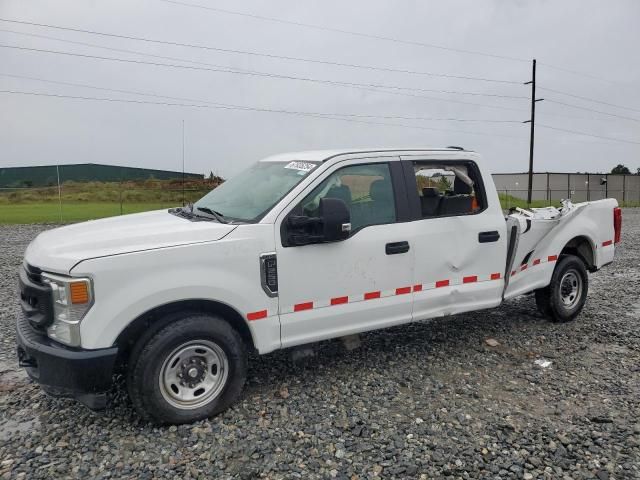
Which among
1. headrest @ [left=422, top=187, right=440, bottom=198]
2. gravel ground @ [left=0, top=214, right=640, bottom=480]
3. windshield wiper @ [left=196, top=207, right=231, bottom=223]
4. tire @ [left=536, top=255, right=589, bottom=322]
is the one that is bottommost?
gravel ground @ [left=0, top=214, right=640, bottom=480]

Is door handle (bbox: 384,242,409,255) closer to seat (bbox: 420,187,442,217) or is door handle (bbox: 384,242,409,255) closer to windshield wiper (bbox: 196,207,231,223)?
seat (bbox: 420,187,442,217)

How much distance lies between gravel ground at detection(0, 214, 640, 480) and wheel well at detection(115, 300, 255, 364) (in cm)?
62

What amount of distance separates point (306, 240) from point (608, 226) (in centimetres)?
435

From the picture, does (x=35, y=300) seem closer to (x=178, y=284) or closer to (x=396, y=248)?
(x=178, y=284)

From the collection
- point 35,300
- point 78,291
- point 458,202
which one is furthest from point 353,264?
point 35,300

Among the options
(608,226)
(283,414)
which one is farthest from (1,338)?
(608,226)

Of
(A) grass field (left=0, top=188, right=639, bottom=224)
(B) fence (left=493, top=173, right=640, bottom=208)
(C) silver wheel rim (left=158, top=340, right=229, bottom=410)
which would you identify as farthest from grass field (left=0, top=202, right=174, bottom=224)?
(B) fence (left=493, top=173, right=640, bottom=208)

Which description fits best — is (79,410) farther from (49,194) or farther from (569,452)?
(49,194)

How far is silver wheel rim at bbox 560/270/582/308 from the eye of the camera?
20.1 ft

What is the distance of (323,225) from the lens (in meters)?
3.95

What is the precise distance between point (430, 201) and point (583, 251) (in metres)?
2.67

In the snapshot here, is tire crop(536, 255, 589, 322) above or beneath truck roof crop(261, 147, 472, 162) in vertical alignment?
beneath

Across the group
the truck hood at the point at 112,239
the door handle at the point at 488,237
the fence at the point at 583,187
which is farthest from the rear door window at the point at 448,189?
the fence at the point at 583,187

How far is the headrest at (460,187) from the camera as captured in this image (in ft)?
17.2
